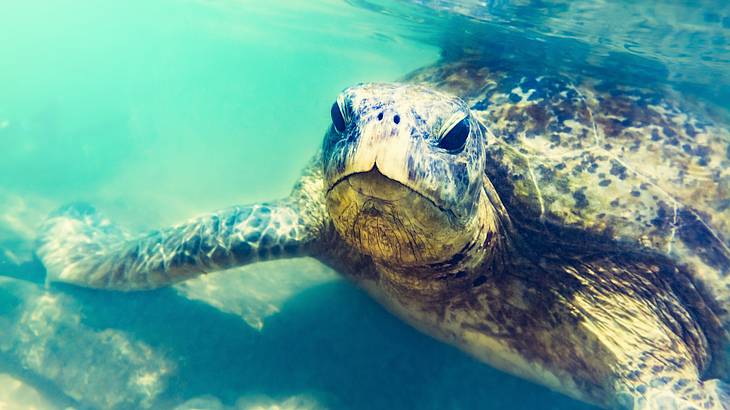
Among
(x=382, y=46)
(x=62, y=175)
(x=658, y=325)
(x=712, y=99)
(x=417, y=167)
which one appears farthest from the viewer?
(x=382, y=46)

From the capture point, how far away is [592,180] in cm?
346

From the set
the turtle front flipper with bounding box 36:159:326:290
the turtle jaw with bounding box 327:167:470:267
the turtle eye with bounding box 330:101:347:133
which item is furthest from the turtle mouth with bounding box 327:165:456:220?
the turtle front flipper with bounding box 36:159:326:290

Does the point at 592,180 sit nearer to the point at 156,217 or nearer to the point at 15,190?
the point at 156,217

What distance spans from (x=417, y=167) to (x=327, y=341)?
3.02 m

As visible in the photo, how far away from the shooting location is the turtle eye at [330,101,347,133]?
2412 millimetres

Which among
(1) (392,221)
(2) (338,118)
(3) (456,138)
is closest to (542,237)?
(3) (456,138)

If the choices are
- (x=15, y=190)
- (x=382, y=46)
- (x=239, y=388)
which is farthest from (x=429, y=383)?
(x=382, y=46)

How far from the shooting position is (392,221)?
2.45 metres

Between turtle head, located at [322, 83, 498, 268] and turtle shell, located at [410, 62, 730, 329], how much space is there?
0.91 meters

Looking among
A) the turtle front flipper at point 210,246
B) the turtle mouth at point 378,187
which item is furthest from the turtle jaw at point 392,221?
the turtle front flipper at point 210,246

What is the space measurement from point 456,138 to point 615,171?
1.87 meters

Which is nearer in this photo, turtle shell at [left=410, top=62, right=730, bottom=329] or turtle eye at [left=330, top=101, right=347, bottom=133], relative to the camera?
turtle eye at [left=330, top=101, right=347, bottom=133]

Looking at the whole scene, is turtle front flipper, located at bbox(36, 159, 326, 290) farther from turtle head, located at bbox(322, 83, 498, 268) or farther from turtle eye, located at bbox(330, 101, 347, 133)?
turtle eye, located at bbox(330, 101, 347, 133)

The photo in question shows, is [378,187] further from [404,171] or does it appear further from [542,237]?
[542,237]
